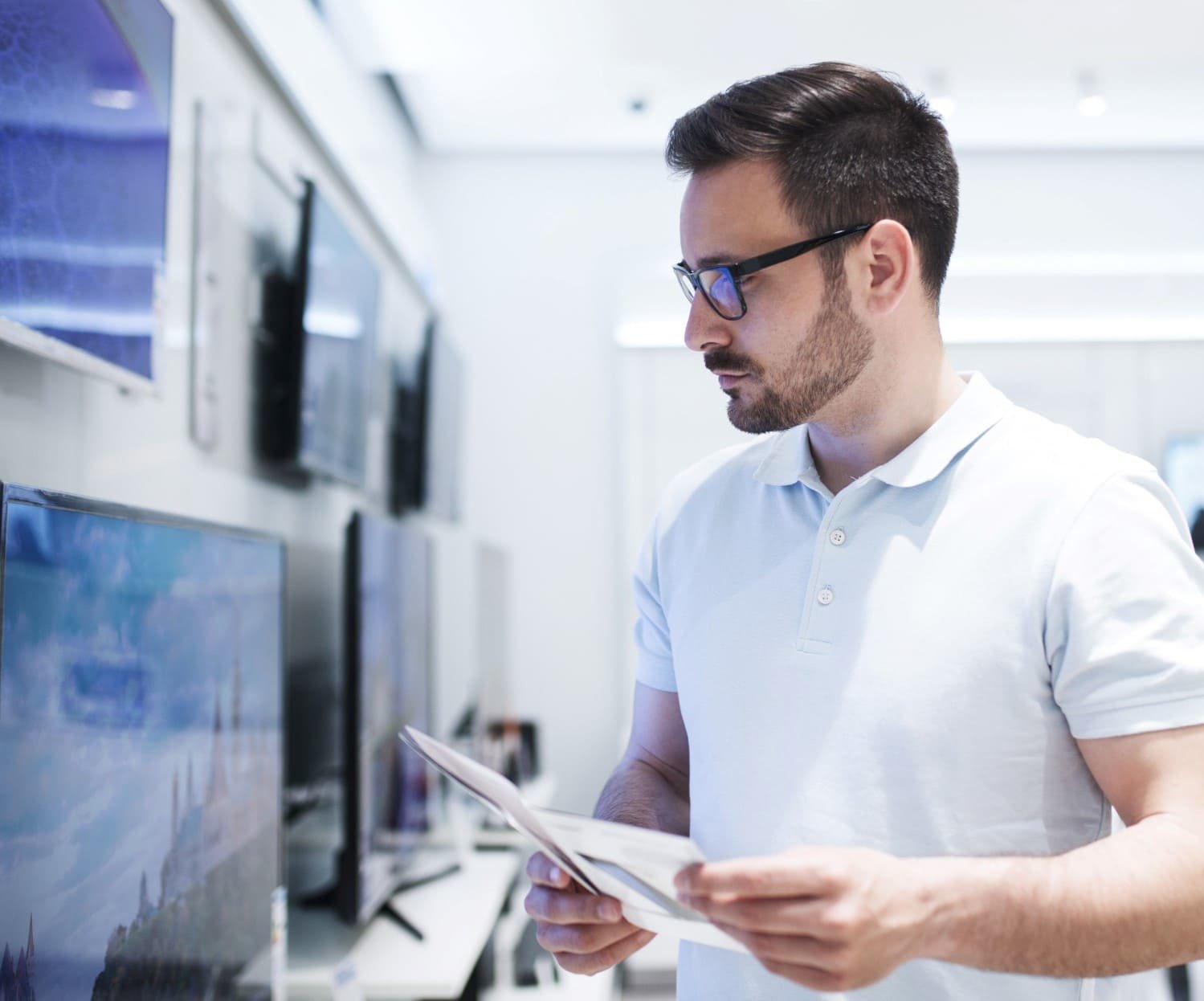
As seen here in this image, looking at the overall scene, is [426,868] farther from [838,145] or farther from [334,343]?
[838,145]

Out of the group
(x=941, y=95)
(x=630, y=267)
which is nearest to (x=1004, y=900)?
(x=941, y=95)

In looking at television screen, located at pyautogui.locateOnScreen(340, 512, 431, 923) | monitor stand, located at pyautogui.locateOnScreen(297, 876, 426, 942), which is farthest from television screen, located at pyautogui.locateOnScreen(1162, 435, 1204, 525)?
monitor stand, located at pyautogui.locateOnScreen(297, 876, 426, 942)

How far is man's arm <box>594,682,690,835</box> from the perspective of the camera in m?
1.33

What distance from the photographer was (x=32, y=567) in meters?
1.04

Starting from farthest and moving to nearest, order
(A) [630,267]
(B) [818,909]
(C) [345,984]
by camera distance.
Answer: (A) [630,267] → (C) [345,984] → (B) [818,909]

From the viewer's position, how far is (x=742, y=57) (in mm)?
3723

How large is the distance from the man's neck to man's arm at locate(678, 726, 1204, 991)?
1.36 ft

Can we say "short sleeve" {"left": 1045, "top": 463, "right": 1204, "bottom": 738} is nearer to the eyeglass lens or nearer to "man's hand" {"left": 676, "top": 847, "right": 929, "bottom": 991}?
"man's hand" {"left": 676, "top": 847, "right": 929, "bottom": 991}

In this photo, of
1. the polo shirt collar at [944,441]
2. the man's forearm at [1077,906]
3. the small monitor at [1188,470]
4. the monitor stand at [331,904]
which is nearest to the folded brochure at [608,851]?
the man's forearm at [1077,906]

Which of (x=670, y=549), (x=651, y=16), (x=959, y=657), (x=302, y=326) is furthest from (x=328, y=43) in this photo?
(x=959, y=657)

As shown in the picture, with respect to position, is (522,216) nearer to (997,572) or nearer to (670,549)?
(670,549)

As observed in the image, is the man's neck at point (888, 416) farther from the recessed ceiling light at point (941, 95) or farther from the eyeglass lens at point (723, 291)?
the recessed ceiling light at point (941, 95)

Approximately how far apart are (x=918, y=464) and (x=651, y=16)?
268 centimetres

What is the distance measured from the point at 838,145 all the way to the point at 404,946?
1818 millimetres
